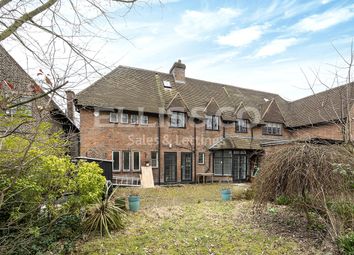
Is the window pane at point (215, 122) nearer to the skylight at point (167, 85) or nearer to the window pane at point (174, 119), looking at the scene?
the window pane at point (174, 119)

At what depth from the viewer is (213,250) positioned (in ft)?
17.7

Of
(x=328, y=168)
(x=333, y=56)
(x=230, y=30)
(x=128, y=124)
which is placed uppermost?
(x=230, y=30)

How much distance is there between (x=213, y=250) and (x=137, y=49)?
458 cm

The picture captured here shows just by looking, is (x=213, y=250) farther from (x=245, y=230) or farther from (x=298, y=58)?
(x=298, y=58)

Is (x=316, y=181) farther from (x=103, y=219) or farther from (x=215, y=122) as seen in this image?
(x=215, y=122)

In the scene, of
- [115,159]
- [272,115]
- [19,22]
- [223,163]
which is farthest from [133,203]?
[272,115]

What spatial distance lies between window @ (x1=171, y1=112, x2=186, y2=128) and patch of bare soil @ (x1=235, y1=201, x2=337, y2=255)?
31.7ft

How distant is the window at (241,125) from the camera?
20.6m

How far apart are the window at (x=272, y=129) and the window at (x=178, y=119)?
8.28 meters

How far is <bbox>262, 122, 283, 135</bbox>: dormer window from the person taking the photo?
72.1ft

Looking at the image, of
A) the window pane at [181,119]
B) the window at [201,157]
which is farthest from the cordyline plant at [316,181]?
the window at [201,157]

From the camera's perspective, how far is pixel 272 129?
22.4 metres

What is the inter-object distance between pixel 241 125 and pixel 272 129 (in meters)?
3.72

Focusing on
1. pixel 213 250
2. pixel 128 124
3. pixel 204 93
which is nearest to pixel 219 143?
pixel 204 93
